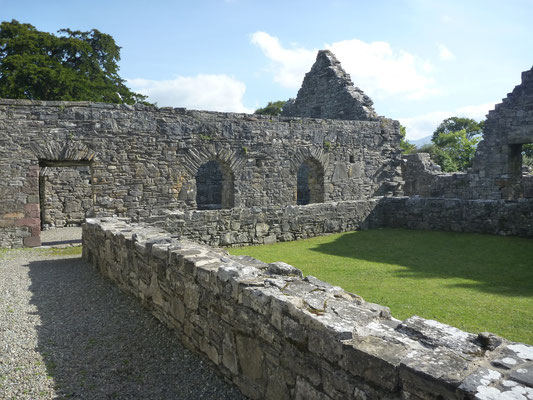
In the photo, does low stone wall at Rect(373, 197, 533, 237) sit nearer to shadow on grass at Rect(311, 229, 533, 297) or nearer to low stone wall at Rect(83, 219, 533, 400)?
shadow on grass at Rect(311, 229, 533, 297)

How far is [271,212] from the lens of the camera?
11039mm

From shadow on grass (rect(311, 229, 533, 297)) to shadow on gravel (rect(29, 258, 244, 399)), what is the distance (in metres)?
4.41

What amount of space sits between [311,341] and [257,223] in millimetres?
8040

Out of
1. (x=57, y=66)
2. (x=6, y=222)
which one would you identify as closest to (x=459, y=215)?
(x=6, y=222)

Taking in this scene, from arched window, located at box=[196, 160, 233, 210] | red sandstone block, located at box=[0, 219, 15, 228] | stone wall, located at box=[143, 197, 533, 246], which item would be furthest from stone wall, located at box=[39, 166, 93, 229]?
stone wall, located at box=[143, 197, 533, 246]

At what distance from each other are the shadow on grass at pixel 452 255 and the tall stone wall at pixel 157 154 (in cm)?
408

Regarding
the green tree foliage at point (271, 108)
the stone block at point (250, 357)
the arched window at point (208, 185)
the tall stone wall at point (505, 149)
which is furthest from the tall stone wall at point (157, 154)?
the green tree foliage at point (271, 108)

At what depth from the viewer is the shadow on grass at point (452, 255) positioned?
7.05 m

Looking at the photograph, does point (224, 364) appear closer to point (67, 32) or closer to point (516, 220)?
point (516, 220)

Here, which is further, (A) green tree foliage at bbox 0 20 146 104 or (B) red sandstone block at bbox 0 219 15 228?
(A) green tree foliage at bbox 0 20 146 104

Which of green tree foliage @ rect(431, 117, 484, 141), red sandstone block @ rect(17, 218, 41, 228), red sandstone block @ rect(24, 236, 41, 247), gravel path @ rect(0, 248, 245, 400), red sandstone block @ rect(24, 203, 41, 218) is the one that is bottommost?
gravel path @ rect(0, 248, 245, 400)

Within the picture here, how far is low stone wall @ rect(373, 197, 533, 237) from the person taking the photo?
10734 mm

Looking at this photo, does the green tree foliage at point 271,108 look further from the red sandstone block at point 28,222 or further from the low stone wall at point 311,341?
the low stone wall at point 311,341

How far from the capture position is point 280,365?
123 inches
